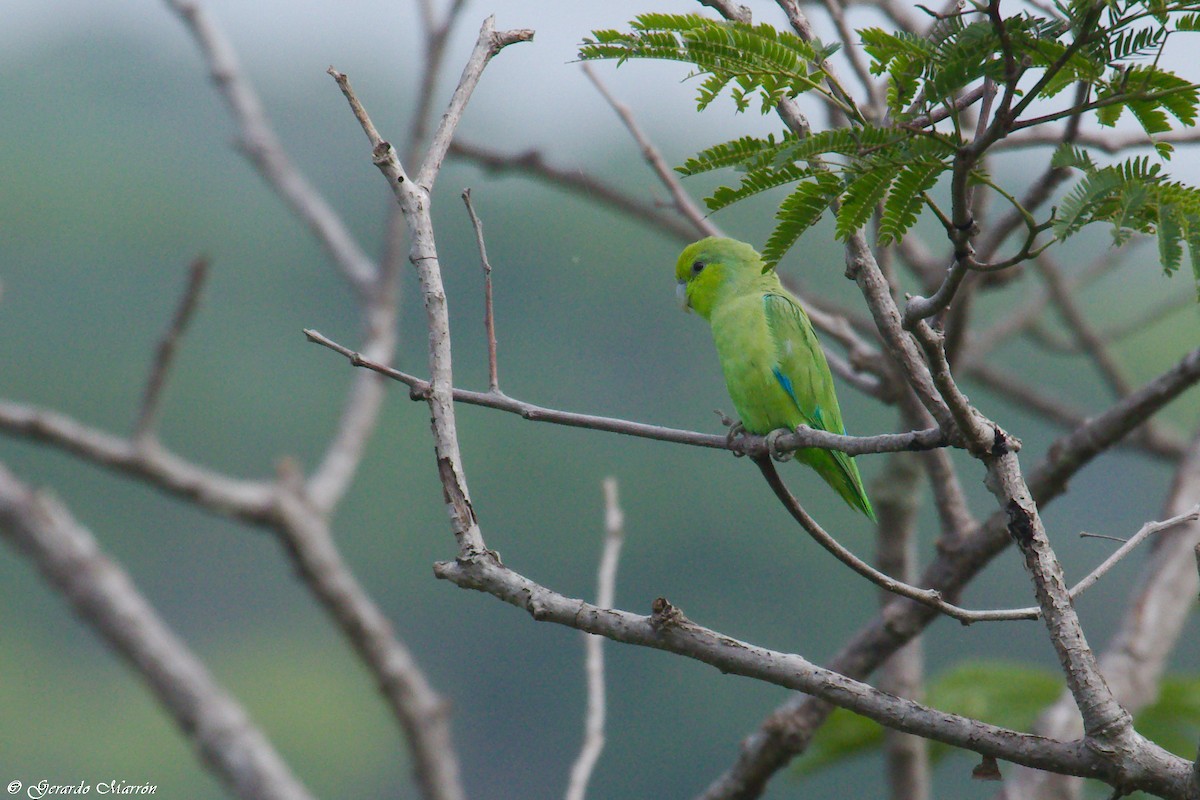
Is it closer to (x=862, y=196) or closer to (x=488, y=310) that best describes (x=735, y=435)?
(x=488, y=310)

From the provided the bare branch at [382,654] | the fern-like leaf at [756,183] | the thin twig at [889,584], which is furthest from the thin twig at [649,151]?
the bare branch at [382,654]

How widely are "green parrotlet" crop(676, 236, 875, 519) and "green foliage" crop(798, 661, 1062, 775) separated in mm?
995

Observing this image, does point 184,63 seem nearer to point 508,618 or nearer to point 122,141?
point 122,141

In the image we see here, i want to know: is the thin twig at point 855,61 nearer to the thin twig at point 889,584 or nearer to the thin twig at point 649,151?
the thin twig at point 649,151

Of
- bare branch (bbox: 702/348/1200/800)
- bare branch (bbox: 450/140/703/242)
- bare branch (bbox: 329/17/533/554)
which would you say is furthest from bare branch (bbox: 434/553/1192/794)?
bare branch (bbox: 450/140/703/242)

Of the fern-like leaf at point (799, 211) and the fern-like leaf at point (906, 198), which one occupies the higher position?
the fern-like leaf at point (799, 211)

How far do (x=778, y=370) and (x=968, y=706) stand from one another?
153cm

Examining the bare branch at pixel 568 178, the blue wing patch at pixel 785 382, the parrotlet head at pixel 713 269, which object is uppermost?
the bare branch at pixel 568 178

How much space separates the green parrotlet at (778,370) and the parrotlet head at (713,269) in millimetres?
29

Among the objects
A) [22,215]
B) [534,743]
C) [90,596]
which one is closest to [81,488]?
[22,215]

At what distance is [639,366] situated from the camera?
21328 millimetres

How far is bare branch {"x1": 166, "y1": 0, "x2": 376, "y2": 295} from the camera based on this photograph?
18.8 feet

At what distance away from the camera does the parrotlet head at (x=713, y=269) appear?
13.6 feet

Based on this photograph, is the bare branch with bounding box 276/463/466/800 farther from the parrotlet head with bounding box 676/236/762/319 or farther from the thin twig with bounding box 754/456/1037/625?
the thin twig with bounding box 754/456/1037/625
